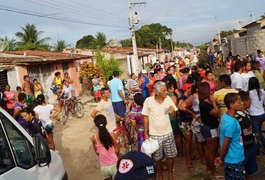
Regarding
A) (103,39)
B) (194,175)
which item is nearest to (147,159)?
(194,175)

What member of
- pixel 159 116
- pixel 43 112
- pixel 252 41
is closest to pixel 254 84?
pixel 159 116

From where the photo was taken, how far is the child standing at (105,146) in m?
4.83

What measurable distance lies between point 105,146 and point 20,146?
5.40 ft

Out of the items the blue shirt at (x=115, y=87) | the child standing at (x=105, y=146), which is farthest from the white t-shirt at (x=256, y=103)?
the blue shirt at (x=115, y=87)

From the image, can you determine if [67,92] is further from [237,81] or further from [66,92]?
[237,81]

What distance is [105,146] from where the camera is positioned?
192 inches

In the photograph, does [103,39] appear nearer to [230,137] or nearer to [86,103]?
[86,103]

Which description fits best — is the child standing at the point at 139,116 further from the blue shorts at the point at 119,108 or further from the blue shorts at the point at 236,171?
the blue shorts at the point at 119,108

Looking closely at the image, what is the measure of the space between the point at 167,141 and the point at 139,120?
1.09 metres

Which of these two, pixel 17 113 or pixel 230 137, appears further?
pixel 17 113

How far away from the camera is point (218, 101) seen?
568 centimetres

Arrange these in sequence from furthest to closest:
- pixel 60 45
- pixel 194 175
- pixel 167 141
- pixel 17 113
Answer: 1. pixel 60 45
2. pixel 17 113
3. pixel 194 175
4. pixel 167 141

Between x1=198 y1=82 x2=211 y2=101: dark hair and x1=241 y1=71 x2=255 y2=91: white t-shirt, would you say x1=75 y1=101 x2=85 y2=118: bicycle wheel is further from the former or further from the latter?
x1=198 y1=82 x2=211 y2=101: dark hair

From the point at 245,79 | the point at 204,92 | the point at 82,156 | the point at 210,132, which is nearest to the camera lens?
the point at 204,92
